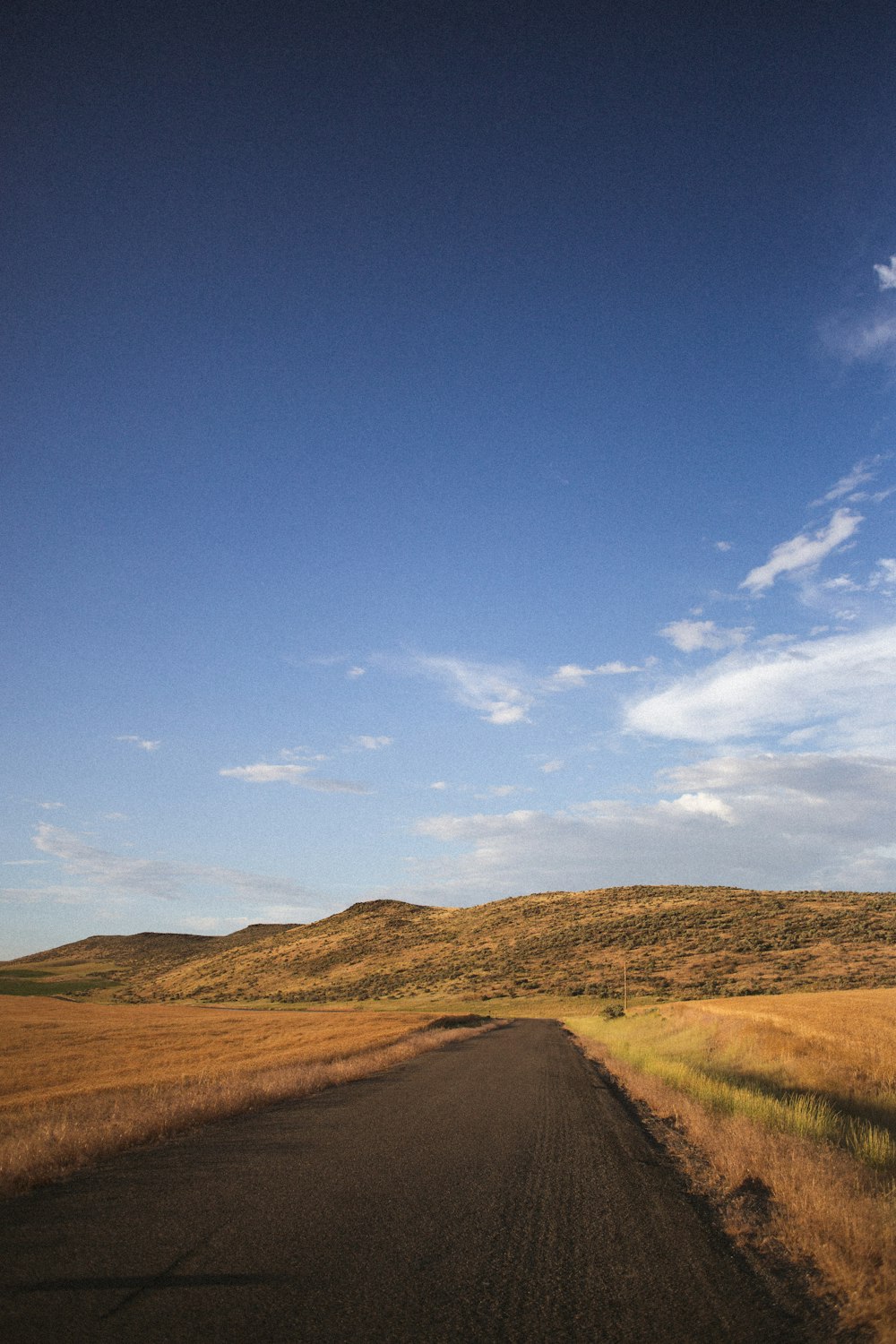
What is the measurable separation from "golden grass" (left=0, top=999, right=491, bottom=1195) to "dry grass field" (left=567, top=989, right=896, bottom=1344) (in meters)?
7.91

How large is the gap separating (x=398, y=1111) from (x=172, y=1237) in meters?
8.33

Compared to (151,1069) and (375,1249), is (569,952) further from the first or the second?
(375,1249)

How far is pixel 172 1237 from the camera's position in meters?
6.08

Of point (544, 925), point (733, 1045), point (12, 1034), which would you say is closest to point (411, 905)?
point (544, 925)

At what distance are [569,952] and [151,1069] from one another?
57832mm

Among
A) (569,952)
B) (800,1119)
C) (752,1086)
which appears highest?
(800,1119)

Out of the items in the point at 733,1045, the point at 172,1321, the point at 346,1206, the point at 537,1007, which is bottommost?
the point at 537,1007

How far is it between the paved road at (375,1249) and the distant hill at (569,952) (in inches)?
1967

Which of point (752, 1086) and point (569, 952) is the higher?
point (752, 1086)

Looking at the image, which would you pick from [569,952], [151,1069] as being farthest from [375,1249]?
[569,952]

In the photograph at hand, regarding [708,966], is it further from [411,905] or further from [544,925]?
[411,905]

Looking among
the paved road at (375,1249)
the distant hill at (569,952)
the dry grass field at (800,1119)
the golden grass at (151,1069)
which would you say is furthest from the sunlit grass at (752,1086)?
the distant hill at (569,952)

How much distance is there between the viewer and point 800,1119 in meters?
10.4

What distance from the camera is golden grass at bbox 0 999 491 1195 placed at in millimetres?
9984
